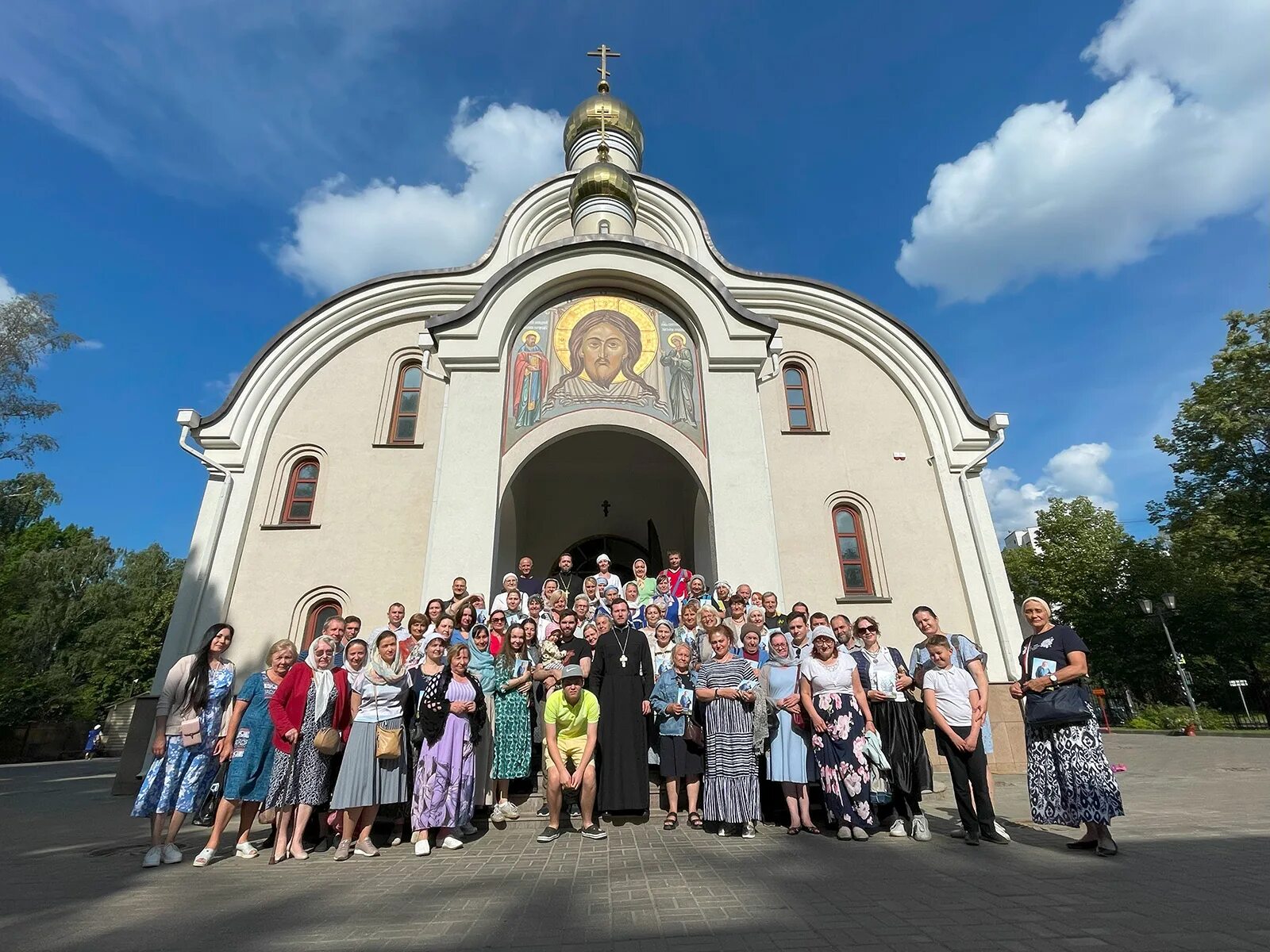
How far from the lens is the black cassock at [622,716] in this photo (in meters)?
5.11

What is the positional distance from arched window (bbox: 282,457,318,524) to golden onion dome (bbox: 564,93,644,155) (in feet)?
47.9

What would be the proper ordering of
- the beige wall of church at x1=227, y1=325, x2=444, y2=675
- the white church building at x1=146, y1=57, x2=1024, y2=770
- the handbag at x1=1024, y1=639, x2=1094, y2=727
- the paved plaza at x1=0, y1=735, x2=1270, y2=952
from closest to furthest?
the paved plaza at x1=0, y1=735, x2=1270, y2=952
the handbag at x1=1024, y1=639, x2=1094, y2=727
the white church building at x1=146, y1=57, x2=1024, y2=770
the beige wall of church at x1=227, y1=325, x2=444, y2=675

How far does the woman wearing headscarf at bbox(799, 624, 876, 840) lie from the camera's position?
4648 mm

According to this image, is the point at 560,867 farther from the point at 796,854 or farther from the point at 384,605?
the point at 384,605

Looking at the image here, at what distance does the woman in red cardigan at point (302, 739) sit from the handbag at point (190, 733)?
503 mm

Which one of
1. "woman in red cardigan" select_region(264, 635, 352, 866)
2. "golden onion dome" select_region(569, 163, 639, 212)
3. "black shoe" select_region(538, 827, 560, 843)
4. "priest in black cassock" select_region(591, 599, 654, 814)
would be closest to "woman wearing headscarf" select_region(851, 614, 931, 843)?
"priest in black cassock" select_region(591, 599, 654, 814)

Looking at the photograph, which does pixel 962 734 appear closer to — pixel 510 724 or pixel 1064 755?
pixel 1064 755

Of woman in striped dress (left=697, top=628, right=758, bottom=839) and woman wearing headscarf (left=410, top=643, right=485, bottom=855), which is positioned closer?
woman wearing headscarf (left=410, top=643, right=485, bottom=855)

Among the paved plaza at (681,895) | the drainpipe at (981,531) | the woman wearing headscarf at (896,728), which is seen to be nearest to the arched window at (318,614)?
the paved plaza at (681,895)

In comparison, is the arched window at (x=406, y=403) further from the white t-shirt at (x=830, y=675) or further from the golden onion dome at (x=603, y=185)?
the white t-shirt at (x=830, y=675)

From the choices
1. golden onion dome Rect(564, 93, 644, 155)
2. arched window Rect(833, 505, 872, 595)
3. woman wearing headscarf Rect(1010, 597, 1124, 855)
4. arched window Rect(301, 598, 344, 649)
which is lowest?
woman wearing headscarf Rect(1010, 597, 1124, 855)

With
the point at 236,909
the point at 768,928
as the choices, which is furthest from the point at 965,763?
the point at 236,909

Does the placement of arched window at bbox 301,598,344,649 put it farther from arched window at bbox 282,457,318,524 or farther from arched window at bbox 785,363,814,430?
arched window at bbox 785,363,814,430

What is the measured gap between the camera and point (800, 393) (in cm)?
1306
